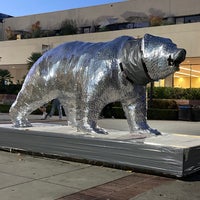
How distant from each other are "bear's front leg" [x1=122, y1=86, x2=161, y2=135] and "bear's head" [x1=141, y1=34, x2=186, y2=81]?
59 cm

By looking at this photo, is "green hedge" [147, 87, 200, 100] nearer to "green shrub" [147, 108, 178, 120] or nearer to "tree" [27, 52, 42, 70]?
"green shrub" [147, 108, 178, 120]

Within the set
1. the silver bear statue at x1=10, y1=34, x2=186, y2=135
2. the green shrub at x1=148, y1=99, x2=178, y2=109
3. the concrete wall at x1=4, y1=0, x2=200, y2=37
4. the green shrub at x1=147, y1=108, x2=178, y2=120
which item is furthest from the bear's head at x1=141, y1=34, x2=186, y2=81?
the concrete wall at x1=4, y1=0, x2=200, y2=37

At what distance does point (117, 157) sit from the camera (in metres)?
6.39

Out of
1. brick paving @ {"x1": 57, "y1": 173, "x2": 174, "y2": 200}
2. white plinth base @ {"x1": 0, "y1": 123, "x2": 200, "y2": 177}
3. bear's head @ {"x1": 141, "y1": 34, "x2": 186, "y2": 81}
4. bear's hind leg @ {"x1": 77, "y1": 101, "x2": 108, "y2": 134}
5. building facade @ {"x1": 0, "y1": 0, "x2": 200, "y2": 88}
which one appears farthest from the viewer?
building facade @ {"x1": 0, "y1": 0, "x2": 200, "y2": 88}

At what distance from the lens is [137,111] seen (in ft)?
23.4

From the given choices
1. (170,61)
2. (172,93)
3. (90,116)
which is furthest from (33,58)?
(170,61)

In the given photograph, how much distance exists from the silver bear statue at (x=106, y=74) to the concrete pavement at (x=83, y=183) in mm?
991

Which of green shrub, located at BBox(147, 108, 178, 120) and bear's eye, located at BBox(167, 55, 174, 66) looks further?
green shrub, located at BBox(147, 108, 178, 120)

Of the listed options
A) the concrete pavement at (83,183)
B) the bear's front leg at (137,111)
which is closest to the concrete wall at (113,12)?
the bear's front leg at (137,111)

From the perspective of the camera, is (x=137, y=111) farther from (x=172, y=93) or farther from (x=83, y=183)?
(x=172, y=93)

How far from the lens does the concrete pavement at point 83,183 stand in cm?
500

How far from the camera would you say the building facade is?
1245 inches

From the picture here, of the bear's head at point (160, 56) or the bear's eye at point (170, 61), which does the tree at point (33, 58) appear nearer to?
the bear's head at point (160, 56)

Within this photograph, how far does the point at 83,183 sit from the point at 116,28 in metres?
34.2
